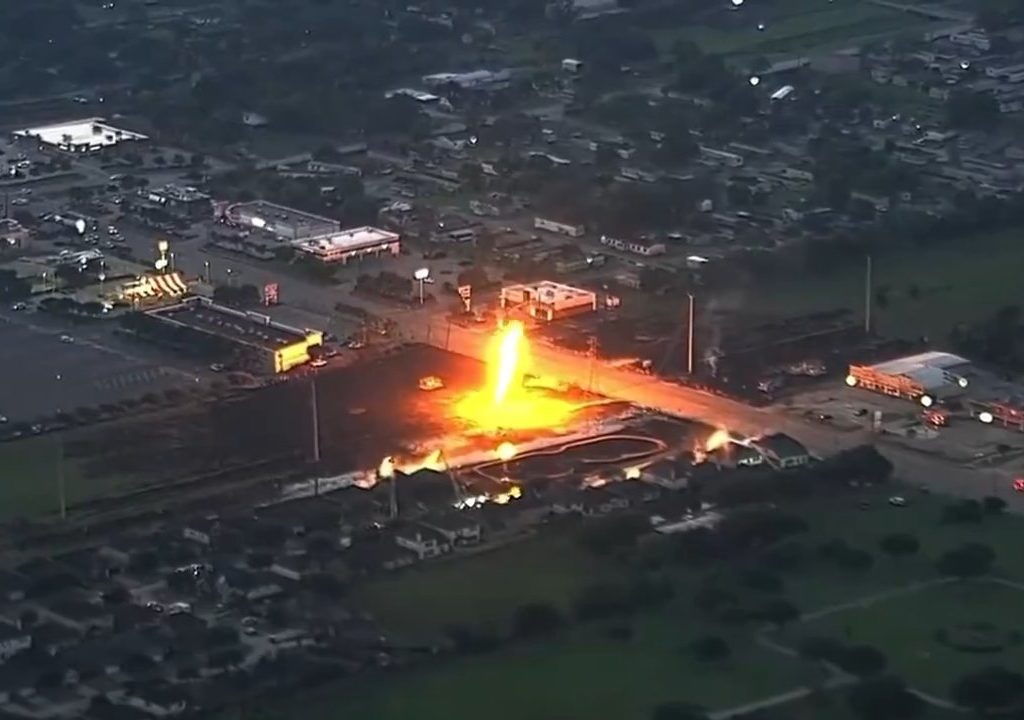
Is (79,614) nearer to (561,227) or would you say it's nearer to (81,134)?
(561,227)

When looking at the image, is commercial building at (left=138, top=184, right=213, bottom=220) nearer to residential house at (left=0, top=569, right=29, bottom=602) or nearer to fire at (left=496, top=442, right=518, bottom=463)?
fire at (left=496, top=442, right=518, bottom=463)

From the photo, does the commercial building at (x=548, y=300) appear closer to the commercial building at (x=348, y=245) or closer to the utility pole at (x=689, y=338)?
the utility pole at (x=689, y=338)

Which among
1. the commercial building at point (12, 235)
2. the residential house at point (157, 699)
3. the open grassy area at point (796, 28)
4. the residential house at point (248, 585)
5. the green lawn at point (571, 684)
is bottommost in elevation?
the open grassy area at point (796, 28)

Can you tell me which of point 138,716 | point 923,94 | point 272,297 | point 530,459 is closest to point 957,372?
point 530,459

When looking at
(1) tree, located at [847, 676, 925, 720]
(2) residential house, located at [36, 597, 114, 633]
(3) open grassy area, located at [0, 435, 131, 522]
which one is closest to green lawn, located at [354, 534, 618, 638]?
(2) residential house, located at [36, 597, 114, 633]

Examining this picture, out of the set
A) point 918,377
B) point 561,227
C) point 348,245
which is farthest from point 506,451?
point 561,227

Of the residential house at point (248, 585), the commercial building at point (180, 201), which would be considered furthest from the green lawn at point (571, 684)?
the commercial building at point (180, 201)

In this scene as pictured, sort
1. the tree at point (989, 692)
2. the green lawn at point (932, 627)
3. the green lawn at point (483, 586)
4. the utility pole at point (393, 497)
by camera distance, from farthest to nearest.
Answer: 1. the utility pole at point (393, 497)
2. the green lawn at point (483, 586)
3. the green lawn at point (932, 627)
4. the tree at point (989, 692)
